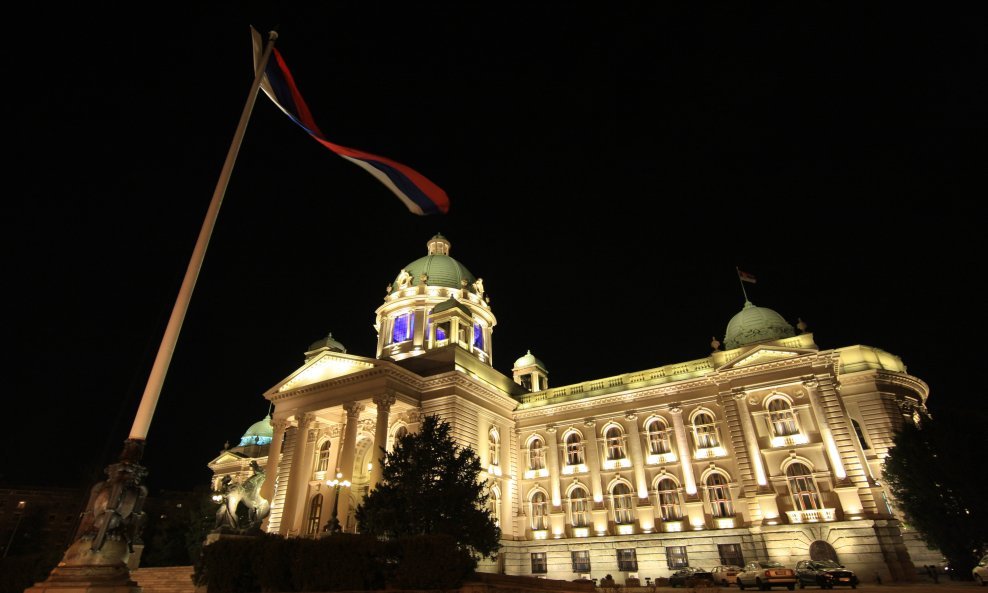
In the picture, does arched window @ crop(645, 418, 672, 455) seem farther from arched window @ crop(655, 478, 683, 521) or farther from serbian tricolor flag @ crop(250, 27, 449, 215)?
serbian tricolor flag @ crop(250, 27, 449, 215)

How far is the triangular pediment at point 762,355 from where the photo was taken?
36250mm

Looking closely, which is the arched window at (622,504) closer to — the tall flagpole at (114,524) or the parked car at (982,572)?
the parked car at (982,572)

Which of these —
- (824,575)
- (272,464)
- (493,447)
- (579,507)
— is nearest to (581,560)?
(579,507)

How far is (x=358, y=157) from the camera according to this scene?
2061cm

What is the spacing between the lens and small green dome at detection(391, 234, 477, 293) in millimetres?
56594

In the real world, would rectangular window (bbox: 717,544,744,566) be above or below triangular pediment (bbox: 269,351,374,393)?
below

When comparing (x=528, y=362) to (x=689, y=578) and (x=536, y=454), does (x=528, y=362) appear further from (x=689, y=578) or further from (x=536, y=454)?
(x=689, y=578)

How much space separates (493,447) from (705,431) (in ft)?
52.0

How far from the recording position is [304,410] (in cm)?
4144

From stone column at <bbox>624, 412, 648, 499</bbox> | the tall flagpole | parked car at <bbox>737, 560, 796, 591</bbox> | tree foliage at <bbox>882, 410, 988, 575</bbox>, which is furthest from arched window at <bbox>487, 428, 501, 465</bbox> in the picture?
the tall flagpole

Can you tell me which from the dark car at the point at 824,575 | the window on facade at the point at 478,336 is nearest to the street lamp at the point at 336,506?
the window on facade at the point at 478,336

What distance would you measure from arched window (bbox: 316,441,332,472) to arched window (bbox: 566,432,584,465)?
62.7 feet

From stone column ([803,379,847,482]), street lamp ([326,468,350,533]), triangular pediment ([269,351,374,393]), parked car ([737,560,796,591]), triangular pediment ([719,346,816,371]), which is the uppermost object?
triangular pediment ([269,351,374,393])

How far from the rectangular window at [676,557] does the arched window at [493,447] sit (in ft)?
44.6
